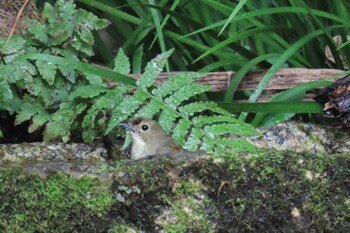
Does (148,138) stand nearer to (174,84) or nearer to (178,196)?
(174,84)

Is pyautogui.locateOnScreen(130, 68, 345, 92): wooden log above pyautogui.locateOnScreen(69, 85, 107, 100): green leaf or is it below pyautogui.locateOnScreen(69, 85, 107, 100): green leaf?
below

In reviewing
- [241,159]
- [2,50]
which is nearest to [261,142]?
[241,159]

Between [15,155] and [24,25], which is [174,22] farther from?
[15,155]

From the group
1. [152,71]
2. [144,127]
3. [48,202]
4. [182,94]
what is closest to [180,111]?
[182,94]

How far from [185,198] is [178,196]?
25 millimetres

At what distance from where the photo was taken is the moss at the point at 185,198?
106 inches

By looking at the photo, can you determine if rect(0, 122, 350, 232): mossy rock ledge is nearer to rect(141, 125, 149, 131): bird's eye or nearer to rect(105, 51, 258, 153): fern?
rect(105, 51, 258, 153): fern

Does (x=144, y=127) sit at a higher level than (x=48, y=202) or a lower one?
lower

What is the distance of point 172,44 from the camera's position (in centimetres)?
462

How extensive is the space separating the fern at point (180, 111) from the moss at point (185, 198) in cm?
47

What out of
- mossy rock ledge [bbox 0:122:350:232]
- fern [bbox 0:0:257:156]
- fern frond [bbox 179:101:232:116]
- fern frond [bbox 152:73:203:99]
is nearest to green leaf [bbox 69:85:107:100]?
fern [bbox 0:0:257:156]

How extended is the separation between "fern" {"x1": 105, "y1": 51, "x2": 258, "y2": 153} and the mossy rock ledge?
465 millimetres

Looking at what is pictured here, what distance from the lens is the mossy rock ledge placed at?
269 cm

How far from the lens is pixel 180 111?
11.6 ft
